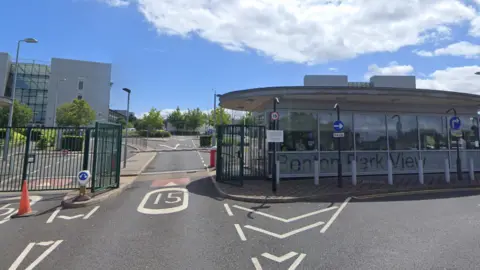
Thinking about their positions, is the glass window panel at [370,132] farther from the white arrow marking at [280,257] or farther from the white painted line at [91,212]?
the white painted line at [91,212]

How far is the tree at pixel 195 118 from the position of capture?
76.2 metres

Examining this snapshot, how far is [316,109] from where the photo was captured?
37.9ft

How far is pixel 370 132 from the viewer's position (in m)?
12.1

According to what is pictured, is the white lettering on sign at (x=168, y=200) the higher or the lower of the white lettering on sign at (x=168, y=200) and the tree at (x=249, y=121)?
the lower

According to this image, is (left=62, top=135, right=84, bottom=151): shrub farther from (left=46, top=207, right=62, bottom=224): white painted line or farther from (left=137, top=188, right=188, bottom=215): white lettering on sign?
(left=137, top=188, right=188, bottom=215): white lettering on sign

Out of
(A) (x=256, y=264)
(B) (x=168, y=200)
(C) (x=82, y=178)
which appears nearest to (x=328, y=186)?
(B) (x=168, y=200)

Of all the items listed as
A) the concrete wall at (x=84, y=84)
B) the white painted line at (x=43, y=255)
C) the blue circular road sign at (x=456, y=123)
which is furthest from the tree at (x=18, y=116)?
the blue circular road sign at (x=456, y=123)

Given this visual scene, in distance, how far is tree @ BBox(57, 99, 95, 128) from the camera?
40.0 m

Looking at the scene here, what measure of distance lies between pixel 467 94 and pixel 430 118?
6.10 feet

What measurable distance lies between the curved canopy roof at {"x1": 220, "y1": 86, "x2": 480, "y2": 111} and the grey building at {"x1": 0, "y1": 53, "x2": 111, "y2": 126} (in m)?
51.6

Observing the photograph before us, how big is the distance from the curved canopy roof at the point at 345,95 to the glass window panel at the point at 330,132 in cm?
72

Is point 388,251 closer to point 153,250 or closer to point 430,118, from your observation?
point 153,250

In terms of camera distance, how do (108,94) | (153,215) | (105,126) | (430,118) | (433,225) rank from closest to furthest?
(433,225) → (153,215) → (105,126) → (430,118) → (108,94)

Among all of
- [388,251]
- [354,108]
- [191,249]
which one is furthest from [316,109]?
[191,249]
